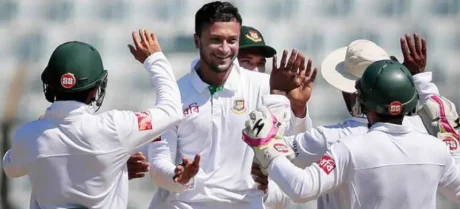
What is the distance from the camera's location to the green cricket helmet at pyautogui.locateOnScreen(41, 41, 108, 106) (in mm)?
3646

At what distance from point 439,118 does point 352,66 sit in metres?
0.38

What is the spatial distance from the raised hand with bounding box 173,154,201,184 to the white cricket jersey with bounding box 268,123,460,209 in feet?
1.26

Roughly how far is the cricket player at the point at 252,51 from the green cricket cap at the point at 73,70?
1.27 metres

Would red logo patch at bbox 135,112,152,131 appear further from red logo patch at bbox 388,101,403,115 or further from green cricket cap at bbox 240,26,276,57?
green cricket cap at bbox 240,26,276,57

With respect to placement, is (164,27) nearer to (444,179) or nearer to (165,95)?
(165,95)

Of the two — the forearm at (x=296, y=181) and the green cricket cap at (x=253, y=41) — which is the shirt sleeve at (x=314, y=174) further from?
the green cricket cap at (x=253, y=41)

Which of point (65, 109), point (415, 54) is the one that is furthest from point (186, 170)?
point (415, 54)

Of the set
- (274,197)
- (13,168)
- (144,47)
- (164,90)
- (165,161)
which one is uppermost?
(144,47)

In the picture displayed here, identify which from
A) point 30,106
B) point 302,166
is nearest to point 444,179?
point 302,166

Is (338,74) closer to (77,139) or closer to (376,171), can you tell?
(376,171)

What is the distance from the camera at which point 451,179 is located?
143 inches

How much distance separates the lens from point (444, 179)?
143 inches

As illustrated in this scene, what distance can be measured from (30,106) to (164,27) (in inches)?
29.1

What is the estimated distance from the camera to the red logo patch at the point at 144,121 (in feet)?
12.1
